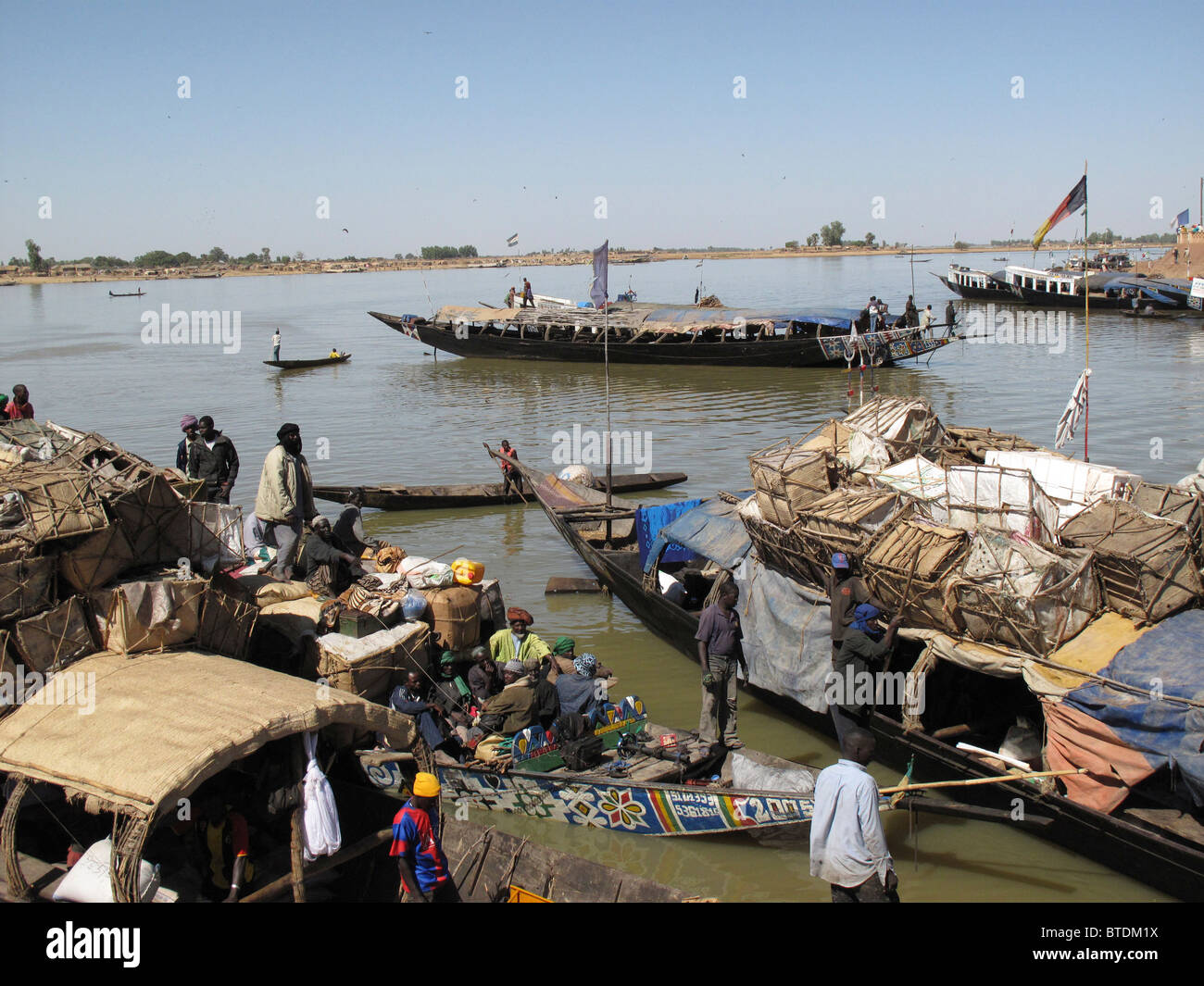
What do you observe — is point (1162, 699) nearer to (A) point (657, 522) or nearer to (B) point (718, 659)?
(B) point (718, 659)

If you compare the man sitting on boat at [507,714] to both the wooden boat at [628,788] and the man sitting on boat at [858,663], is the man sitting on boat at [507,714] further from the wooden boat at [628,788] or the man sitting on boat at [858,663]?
the man sitting on boat at [858,663]

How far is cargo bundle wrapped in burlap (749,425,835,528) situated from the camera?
819cm

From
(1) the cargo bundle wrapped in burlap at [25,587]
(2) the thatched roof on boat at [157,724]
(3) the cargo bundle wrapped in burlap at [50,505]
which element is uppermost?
(3) the cargo bundle wrapped in burlap at [50,505]

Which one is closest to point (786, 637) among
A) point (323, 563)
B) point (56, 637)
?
point (323, 563)

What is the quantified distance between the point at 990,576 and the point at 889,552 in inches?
31.0

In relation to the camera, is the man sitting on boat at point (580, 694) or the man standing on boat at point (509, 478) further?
the man standing on boat at point (509, 478)

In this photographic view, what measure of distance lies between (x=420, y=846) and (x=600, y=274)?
10.7m

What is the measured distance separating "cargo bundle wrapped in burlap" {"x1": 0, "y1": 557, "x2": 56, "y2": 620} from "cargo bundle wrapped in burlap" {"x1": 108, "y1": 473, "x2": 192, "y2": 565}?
0.65 metres

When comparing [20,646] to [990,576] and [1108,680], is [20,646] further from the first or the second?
[1108,680]

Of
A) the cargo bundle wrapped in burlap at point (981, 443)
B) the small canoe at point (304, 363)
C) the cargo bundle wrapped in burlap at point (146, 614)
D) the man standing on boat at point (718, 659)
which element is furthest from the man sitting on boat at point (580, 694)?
the small canoe at point (304, 363)

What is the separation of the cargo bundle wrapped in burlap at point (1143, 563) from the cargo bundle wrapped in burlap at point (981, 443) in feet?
7.96

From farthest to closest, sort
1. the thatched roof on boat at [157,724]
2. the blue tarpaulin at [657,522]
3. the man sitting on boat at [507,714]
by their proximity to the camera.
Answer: the blue tarpaulin at [657,522]
the man sitting on boat at [507,714]
the thatched roof on boat at [157,724]

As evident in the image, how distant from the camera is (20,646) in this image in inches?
228

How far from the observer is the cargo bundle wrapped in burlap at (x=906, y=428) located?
364 inches
